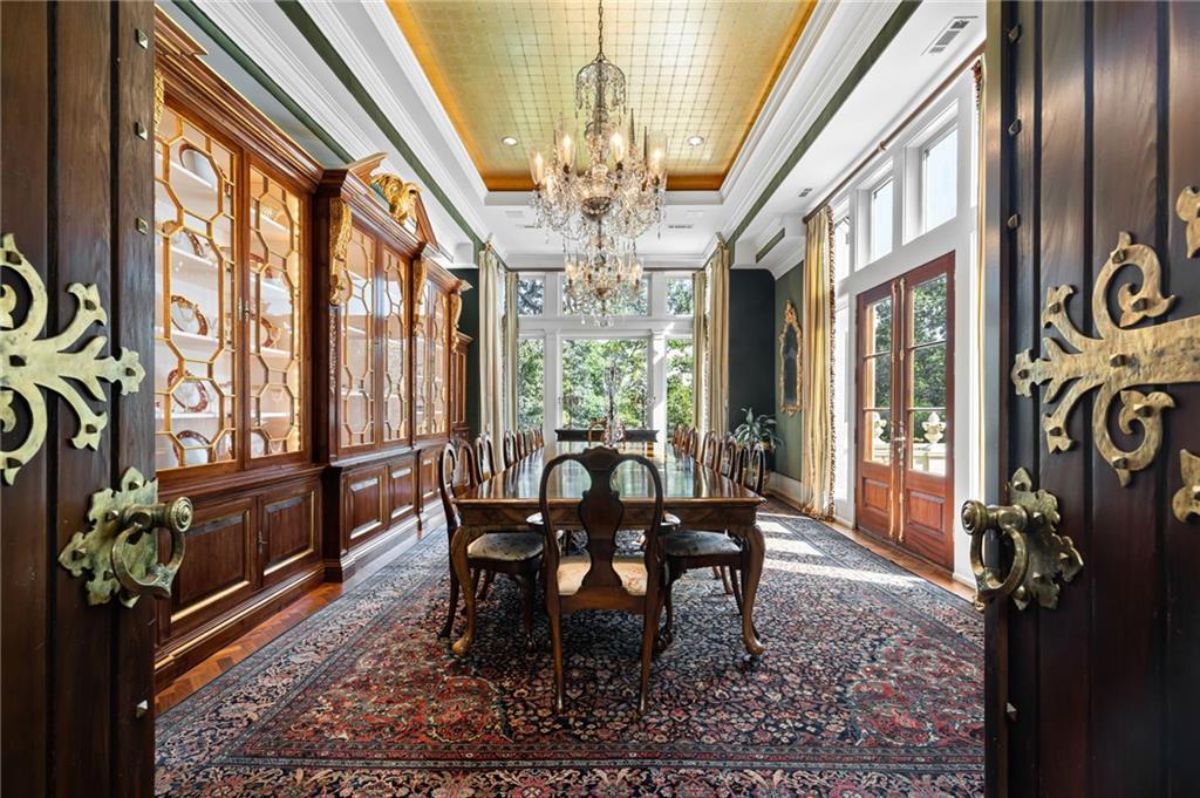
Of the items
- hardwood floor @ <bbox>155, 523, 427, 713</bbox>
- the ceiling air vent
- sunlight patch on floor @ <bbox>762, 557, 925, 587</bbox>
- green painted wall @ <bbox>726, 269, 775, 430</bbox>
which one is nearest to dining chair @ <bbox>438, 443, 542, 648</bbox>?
hardwood floor @ <bbox>155, 523, 427, 713</bbox>

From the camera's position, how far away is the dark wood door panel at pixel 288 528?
2.84 metres

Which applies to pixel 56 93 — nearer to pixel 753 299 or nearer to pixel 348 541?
pixel 348 541

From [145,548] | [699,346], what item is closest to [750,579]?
[145,548]

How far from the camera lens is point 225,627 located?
2.48 metres

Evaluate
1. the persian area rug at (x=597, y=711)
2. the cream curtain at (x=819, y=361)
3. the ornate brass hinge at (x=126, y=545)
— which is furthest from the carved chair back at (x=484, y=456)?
the cream curtain at (x=819, y=361)

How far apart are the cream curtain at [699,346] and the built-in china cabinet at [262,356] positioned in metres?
4.69

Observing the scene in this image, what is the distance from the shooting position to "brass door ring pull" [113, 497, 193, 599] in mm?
626

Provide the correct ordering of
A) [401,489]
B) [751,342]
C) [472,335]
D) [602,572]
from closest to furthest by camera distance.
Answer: [602,572] < [401,489] < [472,335] < [751,342]

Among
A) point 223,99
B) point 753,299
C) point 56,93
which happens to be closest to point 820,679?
point 56,93

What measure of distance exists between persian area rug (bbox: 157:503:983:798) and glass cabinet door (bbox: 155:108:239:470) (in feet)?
3.46

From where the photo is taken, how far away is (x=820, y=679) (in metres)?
2.19

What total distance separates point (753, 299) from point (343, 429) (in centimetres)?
557

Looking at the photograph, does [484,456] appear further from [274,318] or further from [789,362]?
[789,362]

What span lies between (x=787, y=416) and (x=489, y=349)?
3.87 metres
